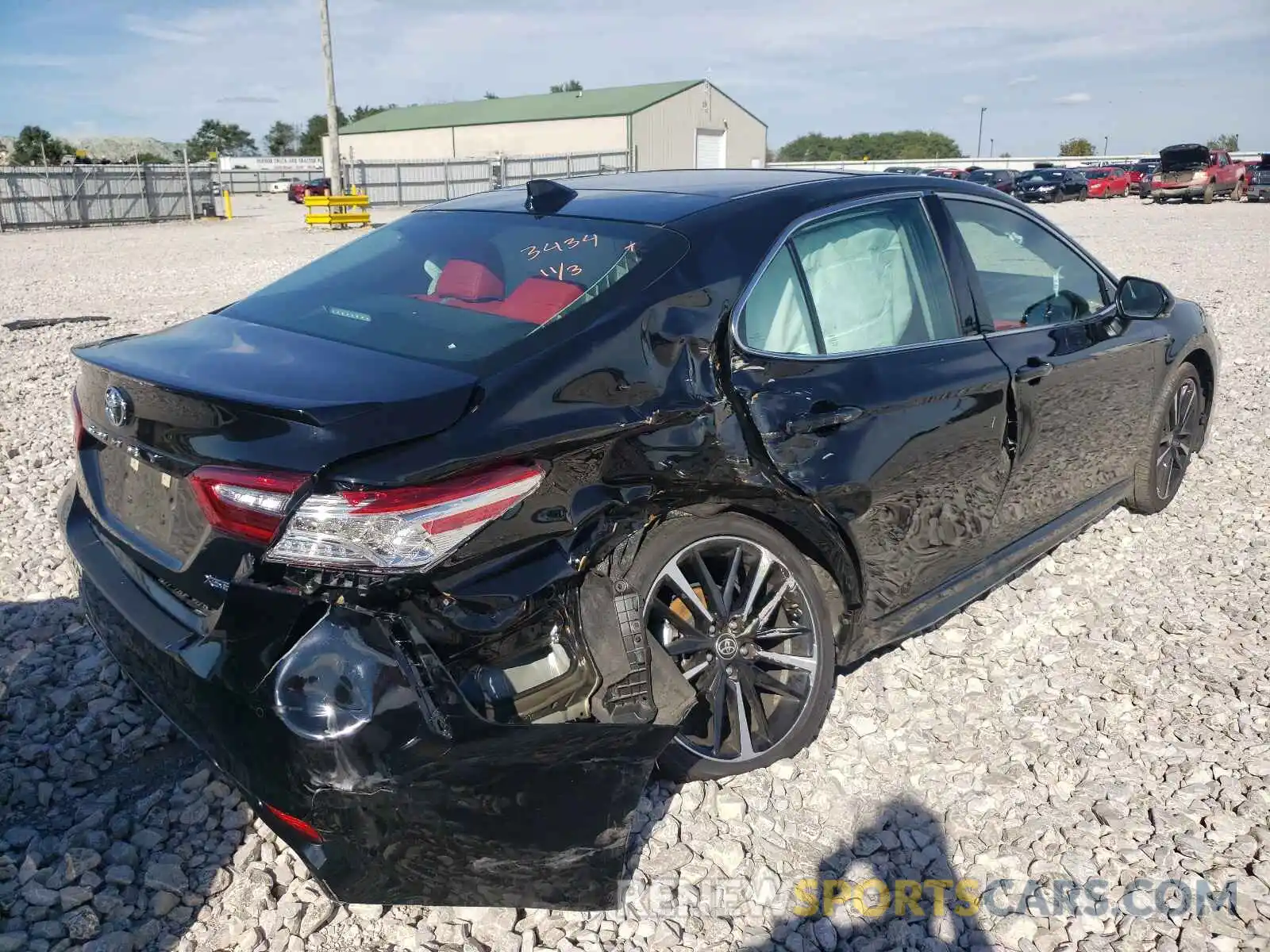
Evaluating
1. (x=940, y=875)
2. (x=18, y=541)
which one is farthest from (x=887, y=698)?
(x=18, y=541)

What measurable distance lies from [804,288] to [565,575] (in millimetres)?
1329

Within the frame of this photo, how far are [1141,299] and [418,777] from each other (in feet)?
12.5

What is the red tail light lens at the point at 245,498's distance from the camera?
2100mm

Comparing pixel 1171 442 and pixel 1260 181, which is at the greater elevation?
pixel 1260 181

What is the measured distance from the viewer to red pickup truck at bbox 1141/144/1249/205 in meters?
34.7

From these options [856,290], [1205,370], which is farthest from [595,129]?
[856,290]

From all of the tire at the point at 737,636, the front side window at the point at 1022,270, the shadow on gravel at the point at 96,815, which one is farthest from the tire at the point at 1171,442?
the shadow on gravel at the point at 96,815

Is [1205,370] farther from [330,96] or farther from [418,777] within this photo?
[330,96]

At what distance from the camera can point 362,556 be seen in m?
2.06

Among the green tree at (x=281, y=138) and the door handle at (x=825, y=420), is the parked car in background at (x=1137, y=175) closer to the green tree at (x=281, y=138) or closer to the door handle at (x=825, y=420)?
the door handle at (x=825, y=420)

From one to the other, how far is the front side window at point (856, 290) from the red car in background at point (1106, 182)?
4325 centimetres

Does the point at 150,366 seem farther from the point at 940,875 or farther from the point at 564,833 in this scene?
the point at 940,875

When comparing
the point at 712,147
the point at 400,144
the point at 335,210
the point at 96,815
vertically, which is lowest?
the point at 96,815

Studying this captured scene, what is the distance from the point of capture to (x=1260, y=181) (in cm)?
3600
